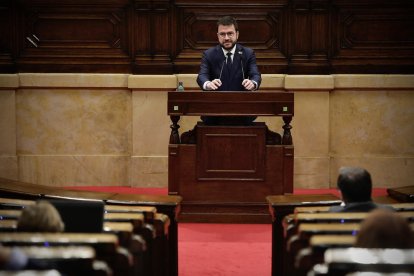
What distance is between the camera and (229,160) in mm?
6945

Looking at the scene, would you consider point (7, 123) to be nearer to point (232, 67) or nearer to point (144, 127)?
point (144, 127)

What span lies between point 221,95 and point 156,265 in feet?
7.94

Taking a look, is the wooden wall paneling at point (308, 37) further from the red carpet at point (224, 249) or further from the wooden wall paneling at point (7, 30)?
the wooden wall paneling at point (7, 30)

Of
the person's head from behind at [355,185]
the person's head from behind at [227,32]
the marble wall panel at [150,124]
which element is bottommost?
the person's head from behind at [355,185]

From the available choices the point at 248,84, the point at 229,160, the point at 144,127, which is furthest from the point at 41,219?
the point at 144,127

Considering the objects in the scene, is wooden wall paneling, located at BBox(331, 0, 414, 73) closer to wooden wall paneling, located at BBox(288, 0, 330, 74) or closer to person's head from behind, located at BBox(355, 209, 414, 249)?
wooden wall paneling, located at BBox(288, 0, 330, 74)

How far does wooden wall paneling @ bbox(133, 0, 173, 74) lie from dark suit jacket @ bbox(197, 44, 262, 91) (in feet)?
5.81

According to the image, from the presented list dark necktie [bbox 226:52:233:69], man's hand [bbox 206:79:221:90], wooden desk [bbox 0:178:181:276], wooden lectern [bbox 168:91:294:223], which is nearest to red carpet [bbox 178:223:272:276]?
wooden lectern [bbox 168:91:294:223]

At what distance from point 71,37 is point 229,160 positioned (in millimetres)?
3172

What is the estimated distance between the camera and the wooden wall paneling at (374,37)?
357 inches

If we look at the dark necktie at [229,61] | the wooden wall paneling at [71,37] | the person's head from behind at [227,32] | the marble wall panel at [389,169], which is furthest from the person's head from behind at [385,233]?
the wooden wall paneling at [71,37]

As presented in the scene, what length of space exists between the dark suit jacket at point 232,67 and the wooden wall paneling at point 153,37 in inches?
69.8

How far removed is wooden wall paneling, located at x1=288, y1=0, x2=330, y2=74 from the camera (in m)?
9.11

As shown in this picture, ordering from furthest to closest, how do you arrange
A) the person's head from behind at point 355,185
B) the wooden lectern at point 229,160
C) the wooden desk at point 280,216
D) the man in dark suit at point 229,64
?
the man in dark suit at point 229,64
the wooden lectern at point 229,160
the wooden desk at point 280,216
the person's head from behind at point 355,185
